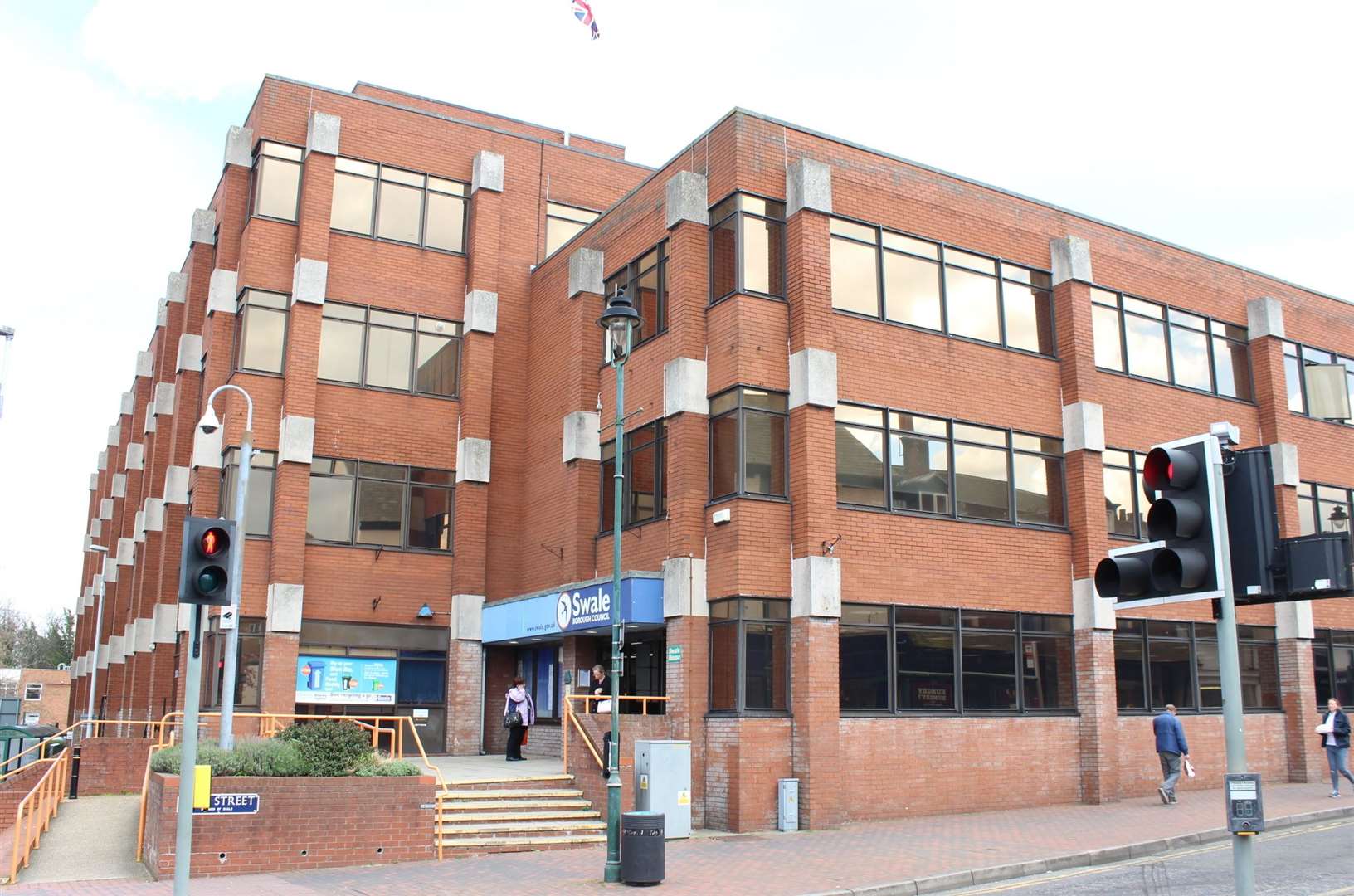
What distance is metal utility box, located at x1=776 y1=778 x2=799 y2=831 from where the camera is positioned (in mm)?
19094

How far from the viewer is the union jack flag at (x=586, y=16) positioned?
31625 mm

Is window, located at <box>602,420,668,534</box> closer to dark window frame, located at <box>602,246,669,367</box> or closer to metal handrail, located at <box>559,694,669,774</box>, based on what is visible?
dark window frame, located at <box>602,246,669,367</box>

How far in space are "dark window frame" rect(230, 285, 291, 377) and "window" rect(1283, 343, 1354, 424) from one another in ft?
78.7

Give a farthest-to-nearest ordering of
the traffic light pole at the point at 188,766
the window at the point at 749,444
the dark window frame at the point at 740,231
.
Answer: the dark window frame at the point at 740,231 < the window at the point at 749,444 < the traffic light pole at the point at 188,766

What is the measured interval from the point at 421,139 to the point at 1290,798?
964 inches

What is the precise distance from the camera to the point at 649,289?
24.6 metres

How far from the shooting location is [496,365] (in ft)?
98.3

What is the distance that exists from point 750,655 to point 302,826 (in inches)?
306

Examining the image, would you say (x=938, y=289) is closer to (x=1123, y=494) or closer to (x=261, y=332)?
(x=1123, y=494)

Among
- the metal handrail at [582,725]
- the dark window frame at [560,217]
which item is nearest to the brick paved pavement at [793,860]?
the metal handrail at [582,725]

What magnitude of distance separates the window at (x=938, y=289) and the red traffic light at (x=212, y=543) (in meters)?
14.2

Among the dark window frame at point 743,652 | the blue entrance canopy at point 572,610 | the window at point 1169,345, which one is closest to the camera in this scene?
the dark window frame at point 743,652

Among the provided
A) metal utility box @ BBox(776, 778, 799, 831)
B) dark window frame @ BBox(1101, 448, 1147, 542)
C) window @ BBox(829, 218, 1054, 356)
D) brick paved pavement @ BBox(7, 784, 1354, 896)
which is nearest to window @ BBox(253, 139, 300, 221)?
window @ BBox(829, 218, 1054, 356)

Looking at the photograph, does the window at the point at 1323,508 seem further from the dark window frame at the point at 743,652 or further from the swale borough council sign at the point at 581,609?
the swale borough council sign at the point at 581,609
